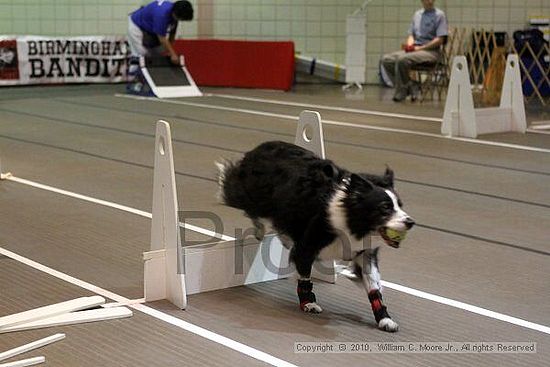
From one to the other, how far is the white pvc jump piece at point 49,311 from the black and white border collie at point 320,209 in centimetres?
72

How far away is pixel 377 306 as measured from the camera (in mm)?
3398

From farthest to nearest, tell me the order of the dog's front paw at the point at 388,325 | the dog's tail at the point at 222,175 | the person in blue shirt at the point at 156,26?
1. the person in blue shirt at the point at 156,26
2. the dog's tail at the point at 222,175
3. the dog's front paw at the point at 388,325

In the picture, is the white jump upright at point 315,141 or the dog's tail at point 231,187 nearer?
the dog's tail at point 231,187

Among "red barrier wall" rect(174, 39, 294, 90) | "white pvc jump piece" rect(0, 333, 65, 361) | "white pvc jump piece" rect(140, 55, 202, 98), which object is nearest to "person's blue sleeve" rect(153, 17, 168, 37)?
"white pvc jump piece" rect(140, 55, 202, 98)

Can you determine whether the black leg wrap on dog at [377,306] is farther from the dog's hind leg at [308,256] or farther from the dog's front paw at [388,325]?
the dog's hind leg at [308,256]

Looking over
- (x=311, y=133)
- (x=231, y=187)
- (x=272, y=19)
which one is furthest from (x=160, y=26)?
(x=231, y=187)

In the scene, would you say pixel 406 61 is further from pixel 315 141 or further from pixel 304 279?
pixel 304 279

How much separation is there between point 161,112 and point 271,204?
680cm

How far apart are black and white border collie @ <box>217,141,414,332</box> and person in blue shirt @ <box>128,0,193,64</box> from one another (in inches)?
319

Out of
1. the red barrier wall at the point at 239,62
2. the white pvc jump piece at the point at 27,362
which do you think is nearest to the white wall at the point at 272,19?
the red barrier wall at the point at 239,62

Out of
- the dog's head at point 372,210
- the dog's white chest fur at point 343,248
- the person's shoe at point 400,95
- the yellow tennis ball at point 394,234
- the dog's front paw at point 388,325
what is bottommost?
the dog's front paw at point 388,325

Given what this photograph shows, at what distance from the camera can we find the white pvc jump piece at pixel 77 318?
3.35 m

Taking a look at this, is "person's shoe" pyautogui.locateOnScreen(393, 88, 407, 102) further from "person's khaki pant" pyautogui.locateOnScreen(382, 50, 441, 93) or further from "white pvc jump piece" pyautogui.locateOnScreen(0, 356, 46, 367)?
"white pvc jump piece" pyautogui.locateOnScreen(0, 356, 46, 367)

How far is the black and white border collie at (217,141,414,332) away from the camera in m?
3.28
